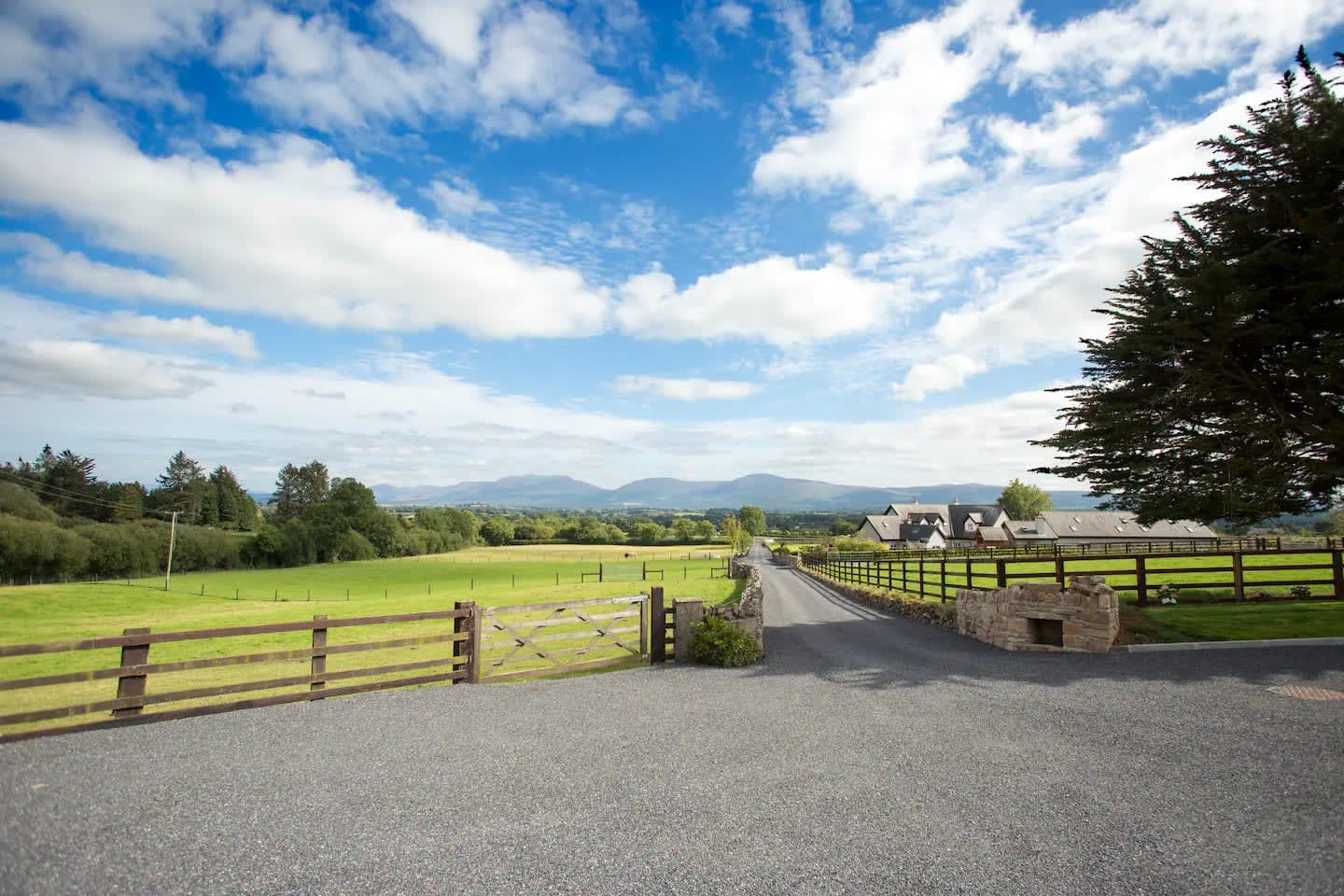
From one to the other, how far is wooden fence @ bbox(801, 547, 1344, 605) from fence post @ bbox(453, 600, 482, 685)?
35.1 ft

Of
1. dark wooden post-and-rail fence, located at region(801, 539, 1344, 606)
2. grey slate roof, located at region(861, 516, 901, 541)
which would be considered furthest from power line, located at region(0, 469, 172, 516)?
dark wooden post-and-rail fence, located at region(801, 539, 1344, 606)

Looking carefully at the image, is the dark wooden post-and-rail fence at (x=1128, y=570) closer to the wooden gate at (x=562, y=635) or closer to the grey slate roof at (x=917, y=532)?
the wooden gate at (x=562, y=635)

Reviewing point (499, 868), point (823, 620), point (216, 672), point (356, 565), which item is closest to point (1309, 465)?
point (823, 620)

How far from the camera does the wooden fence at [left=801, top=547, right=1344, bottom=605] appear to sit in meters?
14.4

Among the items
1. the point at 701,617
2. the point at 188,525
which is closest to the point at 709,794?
the point at 701,617

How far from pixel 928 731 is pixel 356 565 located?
292ft

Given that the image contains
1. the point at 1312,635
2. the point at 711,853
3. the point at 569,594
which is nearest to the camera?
the point at 711,853

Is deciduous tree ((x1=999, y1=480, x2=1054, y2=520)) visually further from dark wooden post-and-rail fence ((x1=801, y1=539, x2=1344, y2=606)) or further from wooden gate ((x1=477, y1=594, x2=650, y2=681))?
wooden gate ((x1=477, y1=594, x2=650, y2=681))

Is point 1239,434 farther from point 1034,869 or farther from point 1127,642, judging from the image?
point 1034,869

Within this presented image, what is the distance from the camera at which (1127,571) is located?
47.1 feet

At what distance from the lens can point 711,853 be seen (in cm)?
461

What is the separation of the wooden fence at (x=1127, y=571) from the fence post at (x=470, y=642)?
10.7 meters

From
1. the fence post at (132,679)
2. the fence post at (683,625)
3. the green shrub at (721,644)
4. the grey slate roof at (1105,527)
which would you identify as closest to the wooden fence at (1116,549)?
the grey slate roof at (1105,527)

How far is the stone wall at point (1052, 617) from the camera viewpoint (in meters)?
11.7
